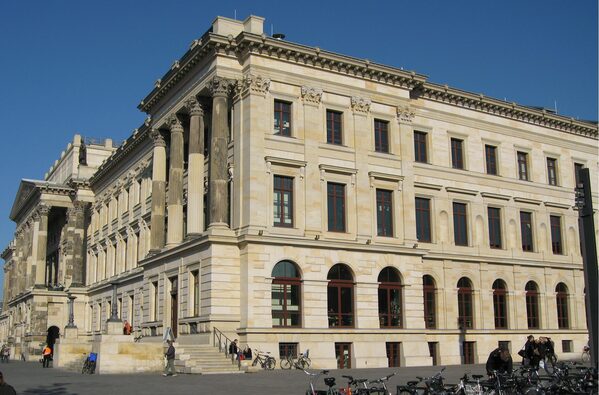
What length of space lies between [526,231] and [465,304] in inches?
325

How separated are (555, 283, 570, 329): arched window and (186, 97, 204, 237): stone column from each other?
26805 mm

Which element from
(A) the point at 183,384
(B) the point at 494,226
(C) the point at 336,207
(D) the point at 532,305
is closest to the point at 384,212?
(C) the point at 336,207

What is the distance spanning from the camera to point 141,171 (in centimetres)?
6100

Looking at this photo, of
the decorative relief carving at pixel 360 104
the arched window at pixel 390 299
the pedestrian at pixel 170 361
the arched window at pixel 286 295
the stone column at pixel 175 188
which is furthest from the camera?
the stone column at pixel 175 188

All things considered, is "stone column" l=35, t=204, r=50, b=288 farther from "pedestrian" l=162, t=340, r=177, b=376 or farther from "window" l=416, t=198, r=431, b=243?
"pedestrian" l=162, t=340, r=177, b=376

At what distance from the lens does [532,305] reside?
165ft

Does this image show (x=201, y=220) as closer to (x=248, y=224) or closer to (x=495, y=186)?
(x=248, y=224)

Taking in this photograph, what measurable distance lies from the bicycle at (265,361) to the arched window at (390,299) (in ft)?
27.0

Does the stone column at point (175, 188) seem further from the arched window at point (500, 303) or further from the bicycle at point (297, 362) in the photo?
the arched window at point (500, 303)

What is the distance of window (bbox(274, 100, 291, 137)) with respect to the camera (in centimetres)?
→ 4103

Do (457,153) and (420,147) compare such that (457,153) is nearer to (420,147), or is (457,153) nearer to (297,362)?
(420,147)

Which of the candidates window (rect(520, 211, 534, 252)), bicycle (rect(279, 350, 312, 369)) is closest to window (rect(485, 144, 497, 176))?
window (rect(520, 211, 534, 252))

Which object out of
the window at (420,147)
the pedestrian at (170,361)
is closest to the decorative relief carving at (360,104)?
the window at (420,147)

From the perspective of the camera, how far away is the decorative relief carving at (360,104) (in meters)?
43.3
